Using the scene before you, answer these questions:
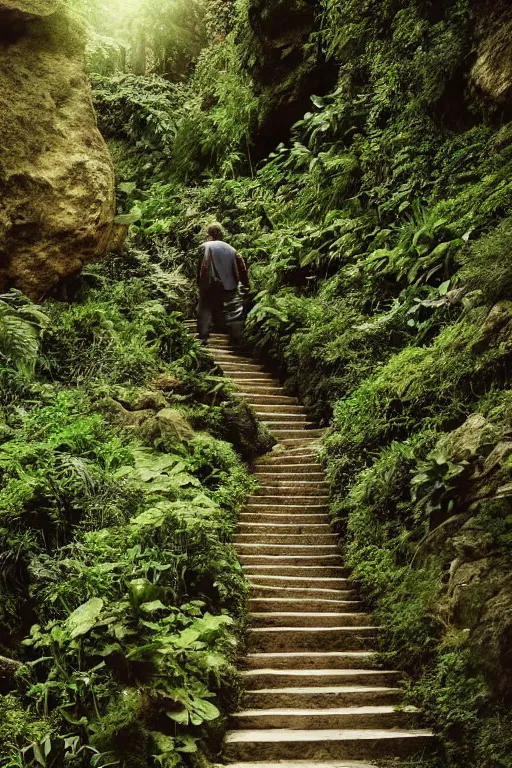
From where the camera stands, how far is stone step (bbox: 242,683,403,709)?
543 cm

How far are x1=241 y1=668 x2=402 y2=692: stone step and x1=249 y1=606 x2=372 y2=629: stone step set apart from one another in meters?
0.61

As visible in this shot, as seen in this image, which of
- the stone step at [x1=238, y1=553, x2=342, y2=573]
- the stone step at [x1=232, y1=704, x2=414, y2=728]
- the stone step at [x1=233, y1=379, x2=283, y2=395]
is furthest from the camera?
the stone step at [x1=233, y1=379, x2=283, y2=395]

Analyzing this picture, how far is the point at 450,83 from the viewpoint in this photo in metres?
10.8

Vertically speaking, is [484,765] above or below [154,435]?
below

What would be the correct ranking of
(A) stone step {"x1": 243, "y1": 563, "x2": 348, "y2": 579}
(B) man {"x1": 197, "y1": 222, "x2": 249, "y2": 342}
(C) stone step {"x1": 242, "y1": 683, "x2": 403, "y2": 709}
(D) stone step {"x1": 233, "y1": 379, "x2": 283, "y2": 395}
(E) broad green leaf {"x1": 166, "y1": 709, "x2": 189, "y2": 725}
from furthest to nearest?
(B) man {"x1": 197, "y1": 222, "x2": 249, "y2": 342} → (D) stone step {"x1": 233, "y1": 379, "x2": 283, "y2": 395} → (A) stone step {"x1": 243, "y1": 563, "x2": 348, "y2": 579} → (C) stone step {"x1": 242, "y1": 683, "x2": 403, "y2": 709} → (E) broad green leaf {"x1": 166, "y1": 709, "x2": 189, "y2": 725}

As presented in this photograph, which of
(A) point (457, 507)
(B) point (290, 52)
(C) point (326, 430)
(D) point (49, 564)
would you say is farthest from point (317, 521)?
(B) point (290, 52)

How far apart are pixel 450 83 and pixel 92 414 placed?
735cm

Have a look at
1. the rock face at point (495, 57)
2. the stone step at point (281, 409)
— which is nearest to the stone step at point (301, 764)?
the stone step at point (281, 409)

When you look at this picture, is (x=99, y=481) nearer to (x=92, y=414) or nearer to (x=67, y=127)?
(x=92, y=414)

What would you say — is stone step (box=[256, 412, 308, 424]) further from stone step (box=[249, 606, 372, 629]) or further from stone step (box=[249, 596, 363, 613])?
stone step (box=[249, 606, 372, 629])

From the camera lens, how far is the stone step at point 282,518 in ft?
26.2

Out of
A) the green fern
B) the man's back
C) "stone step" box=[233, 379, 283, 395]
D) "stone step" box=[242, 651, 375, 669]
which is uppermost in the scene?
the man's back

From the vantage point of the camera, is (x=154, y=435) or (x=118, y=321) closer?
(x=154, y=435)

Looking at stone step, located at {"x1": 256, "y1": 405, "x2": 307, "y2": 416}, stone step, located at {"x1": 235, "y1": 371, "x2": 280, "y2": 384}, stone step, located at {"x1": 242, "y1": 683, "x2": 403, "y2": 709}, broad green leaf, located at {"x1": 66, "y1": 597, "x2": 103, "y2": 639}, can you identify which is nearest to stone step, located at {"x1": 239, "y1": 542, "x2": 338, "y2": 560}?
stone step, located at {"x1": 242, "y1": 683, "x2": 403, "y2": 709}
